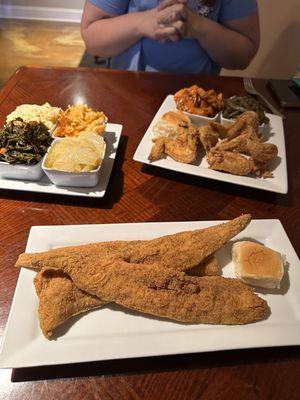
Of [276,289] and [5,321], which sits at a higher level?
[276,289]

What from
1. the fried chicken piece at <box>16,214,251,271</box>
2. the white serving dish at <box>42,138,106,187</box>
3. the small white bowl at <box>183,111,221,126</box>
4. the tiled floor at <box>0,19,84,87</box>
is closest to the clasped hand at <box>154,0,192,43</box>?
the small white bowl at <box>183,111,221,126</box>

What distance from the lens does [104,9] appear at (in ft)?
5.75

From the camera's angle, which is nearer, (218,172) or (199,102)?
(218,172)

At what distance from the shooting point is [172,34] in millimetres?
1580

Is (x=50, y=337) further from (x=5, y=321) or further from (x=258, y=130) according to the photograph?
(x=258, y=130)

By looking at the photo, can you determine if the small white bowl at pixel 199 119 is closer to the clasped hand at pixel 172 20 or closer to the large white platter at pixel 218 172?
the large white platter at pixel 218 172

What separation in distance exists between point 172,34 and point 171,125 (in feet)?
1.80

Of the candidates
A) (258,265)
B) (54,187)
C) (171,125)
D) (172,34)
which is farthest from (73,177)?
(172,34)

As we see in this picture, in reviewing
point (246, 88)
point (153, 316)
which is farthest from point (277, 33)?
point (153, 316)

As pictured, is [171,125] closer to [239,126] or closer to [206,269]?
[239,126]

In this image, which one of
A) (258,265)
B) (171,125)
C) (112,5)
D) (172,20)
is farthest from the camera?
(112,5)

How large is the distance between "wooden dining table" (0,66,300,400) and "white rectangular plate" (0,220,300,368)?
0.04 m

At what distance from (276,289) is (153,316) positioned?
30cm

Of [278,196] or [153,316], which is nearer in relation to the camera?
[153,316]
